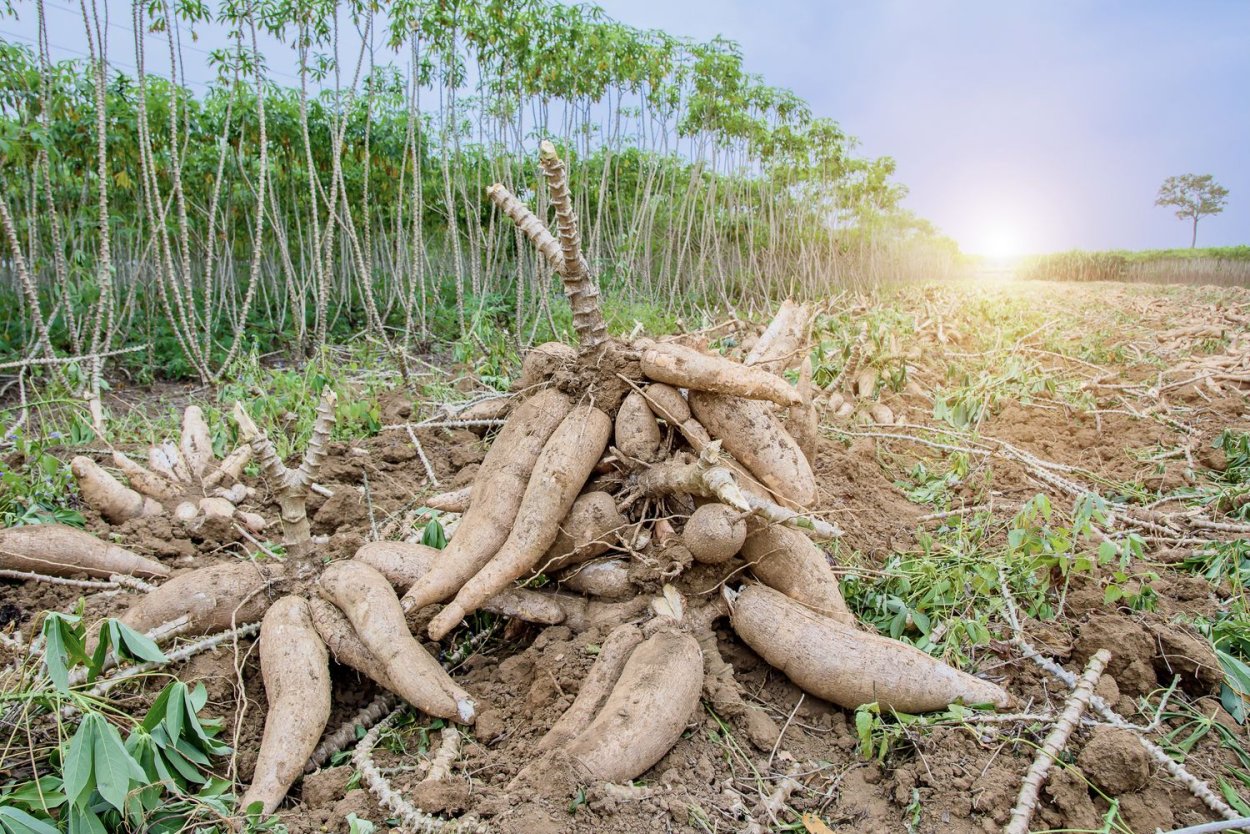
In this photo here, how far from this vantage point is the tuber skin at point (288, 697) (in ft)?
5.05

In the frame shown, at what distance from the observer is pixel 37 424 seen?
450cm

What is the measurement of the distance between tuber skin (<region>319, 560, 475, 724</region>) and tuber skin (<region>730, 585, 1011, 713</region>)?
0.79 meters

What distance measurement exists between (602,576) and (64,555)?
5.62ft

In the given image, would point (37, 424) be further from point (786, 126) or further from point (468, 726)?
point (786, 126)

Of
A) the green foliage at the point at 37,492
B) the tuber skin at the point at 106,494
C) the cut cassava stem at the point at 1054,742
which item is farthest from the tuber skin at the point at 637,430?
the green foliage at the point at 37,492

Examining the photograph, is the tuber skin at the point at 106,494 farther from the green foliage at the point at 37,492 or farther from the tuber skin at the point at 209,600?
the tuber skin at the point at 209,600

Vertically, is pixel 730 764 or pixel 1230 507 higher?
pixel 1230 507

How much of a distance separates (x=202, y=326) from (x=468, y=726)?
30.9 feet

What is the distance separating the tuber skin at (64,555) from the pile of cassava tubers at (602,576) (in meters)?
0.02

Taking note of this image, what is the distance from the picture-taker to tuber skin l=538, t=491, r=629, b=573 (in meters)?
2.00

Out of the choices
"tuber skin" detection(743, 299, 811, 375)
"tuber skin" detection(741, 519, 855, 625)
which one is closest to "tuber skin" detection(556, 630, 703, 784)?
"tuber skin" detection(741, 519, 855, 625)

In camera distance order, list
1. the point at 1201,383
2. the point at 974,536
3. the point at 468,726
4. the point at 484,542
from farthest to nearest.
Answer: the point at 1201,383
the point at 974,536
the point at 484,542
the point at 468,726

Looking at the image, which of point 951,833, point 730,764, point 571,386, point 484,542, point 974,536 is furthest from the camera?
point 974,536

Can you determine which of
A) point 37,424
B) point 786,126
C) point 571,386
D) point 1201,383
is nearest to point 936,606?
point 571,386
